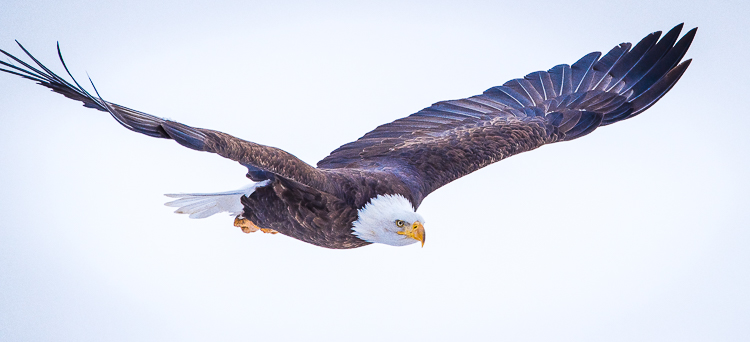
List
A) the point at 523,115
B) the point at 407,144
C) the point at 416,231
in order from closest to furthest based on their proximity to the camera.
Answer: the point at 416,231 → the point at 407,144 → the point at 523,115

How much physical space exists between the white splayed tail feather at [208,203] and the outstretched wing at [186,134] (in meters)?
0.92

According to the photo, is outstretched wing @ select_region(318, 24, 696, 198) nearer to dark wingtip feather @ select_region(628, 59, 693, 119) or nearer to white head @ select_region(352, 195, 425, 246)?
dark wingtip feather @ select_region(628, 59, 693, 119)

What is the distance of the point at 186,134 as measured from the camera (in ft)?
12.1

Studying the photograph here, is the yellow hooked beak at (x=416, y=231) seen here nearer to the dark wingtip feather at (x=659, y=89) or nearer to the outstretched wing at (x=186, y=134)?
the outstretched wing at (x=186, y=134)

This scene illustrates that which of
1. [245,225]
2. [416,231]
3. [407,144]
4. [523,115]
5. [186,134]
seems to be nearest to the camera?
[186,134]

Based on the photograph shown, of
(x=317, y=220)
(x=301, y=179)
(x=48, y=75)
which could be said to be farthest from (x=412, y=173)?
(x=48, y=75)

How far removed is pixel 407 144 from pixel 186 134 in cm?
207

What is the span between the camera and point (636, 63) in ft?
18.6

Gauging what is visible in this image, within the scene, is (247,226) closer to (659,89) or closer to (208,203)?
(208,203)

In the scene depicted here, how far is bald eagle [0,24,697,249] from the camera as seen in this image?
13.1ft

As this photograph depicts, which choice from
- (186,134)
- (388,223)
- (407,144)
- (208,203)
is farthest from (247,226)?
(186,134)

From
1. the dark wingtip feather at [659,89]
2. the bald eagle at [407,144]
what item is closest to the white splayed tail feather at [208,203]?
the bald eagle at [407,144]

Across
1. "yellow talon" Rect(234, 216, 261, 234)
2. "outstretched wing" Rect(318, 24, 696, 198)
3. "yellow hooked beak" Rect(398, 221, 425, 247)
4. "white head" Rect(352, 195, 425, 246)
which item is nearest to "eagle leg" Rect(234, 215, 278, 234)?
"yellow talon" Rect(234, 216, 261, 234)

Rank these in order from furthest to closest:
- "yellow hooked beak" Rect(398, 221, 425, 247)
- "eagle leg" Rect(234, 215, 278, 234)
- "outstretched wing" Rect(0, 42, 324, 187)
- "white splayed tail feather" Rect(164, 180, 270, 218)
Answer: "eagle leg" Rect(234, 215, 278, 234) < "white splayed tail feather" Rect(164, 180, 270, 218) < "yellow hooked beak" Rect(398, 221, 425, 247) < "outstretched wing" Rect(0, 42, 324, 187)
